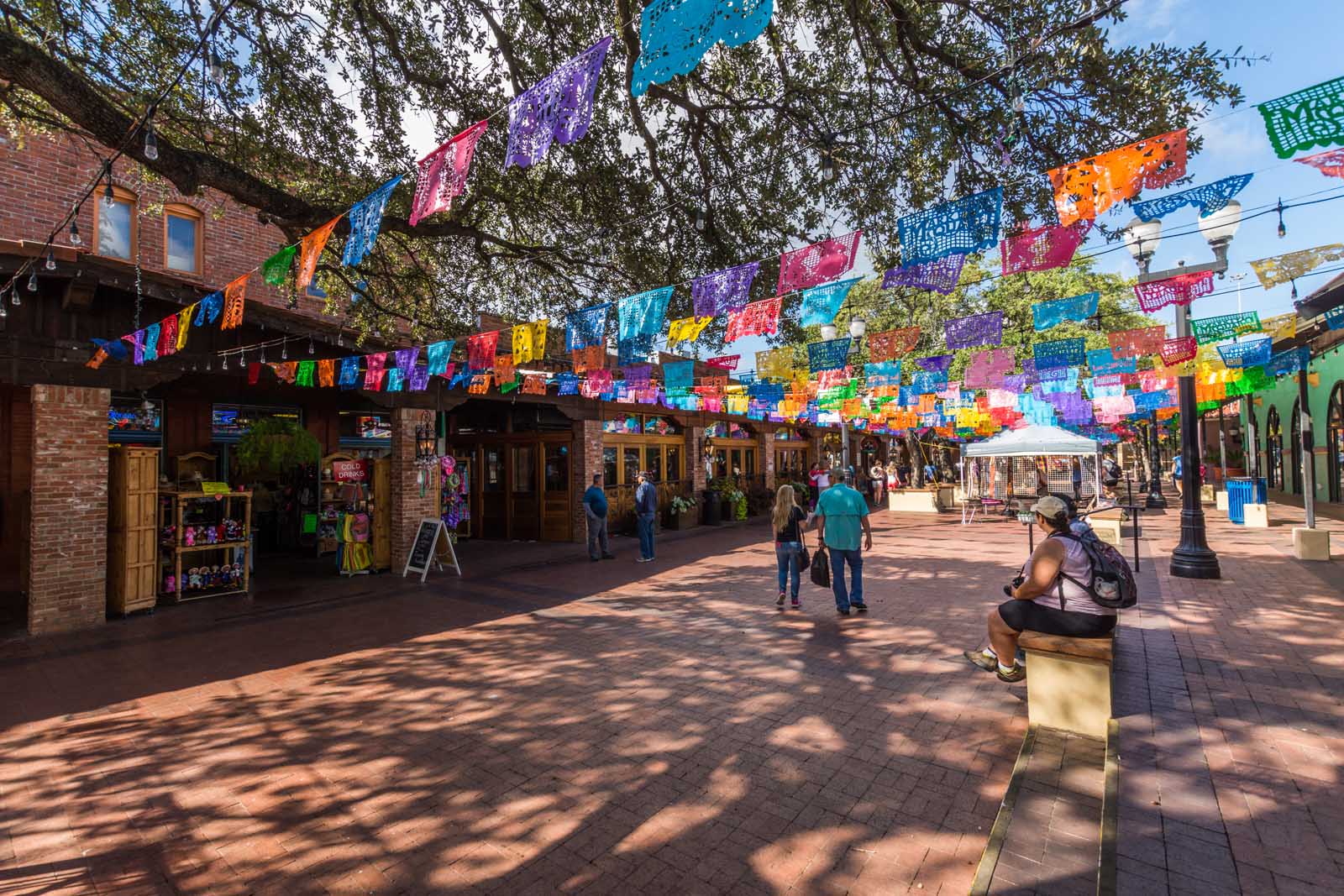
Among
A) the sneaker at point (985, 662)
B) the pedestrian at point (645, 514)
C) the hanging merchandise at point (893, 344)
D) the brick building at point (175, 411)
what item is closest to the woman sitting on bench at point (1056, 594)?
the sneaker at point (985, 662)

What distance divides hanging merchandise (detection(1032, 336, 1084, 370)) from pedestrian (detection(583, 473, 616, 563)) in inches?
319

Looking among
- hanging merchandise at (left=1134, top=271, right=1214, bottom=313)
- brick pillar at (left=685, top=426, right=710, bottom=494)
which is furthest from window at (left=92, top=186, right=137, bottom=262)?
hanging merchandise at (left=1134, top=271, right=1214, bottom=313)

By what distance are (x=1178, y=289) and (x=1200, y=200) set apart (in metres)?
3.53

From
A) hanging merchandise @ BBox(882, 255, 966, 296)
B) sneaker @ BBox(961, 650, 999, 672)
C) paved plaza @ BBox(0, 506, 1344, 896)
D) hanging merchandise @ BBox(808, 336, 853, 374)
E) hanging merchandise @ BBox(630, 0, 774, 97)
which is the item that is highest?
hanging merchandise @ BBox(630, 0, 774, 97)

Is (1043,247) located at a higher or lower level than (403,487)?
higher

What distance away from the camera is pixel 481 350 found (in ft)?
30.9

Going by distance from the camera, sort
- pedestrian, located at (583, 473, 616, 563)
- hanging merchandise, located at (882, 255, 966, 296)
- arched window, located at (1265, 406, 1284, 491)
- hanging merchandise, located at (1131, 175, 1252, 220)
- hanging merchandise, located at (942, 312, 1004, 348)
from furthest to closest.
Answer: arched window, located at (1265, 406, 1284, 491)
pedestrian, located at (583, 473, 616, 563)
hanging merchandise, located at (942, 312, 1004, 348)
hanging merchandise, located at (882, 255, 966, 296)
hanging merchandise, located at (1131, 175, 1252, 220)

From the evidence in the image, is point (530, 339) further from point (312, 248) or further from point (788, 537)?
point (788, 537)

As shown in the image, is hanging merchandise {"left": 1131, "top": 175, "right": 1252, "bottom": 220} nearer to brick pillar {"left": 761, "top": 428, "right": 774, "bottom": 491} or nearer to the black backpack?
the black backpack

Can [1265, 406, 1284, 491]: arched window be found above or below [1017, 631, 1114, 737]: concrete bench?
above

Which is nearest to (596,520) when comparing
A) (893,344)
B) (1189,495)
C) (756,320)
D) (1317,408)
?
(756,320)

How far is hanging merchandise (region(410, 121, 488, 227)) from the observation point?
4.75m

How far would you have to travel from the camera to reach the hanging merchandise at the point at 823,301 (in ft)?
22.6

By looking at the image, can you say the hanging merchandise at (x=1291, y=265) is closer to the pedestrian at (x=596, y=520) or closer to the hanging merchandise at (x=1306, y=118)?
the hanging merchandise at (x=1306, y=118)
